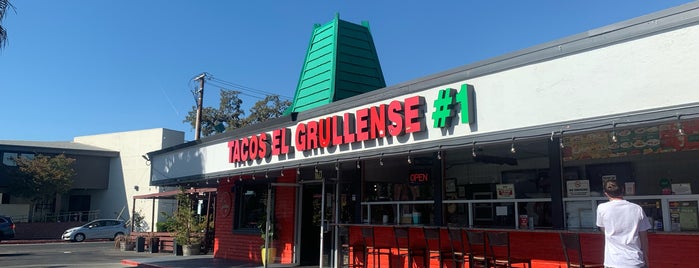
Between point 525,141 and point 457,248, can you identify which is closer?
point 525,141

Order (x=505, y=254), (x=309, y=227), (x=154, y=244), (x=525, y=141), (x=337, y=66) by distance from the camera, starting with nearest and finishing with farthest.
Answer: (x=525, y=141)
(x=505, y=254)
(x=309, y=227)
(x=337, y=66)
(x=154, y=244)

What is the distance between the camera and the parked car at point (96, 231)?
29500 millimetres

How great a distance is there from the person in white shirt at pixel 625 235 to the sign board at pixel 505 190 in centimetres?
322

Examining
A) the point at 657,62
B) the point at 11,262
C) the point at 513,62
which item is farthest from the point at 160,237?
the point at 657,62

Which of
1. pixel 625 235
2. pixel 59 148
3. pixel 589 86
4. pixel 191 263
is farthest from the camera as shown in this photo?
pixel 59 148

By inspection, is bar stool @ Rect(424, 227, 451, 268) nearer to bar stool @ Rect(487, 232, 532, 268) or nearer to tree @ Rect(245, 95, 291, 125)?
bar stool @ Rect(487, 232, 532, 268)

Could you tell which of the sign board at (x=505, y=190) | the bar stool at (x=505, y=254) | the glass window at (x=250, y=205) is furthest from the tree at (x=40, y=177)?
the bar stool at (x=505, y=254)

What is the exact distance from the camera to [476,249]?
8.58m

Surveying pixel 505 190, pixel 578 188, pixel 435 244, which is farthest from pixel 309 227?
pixel 578 188

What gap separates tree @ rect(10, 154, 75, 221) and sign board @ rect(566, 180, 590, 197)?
33.0 m

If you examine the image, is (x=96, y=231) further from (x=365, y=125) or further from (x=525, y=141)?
(x=525, y=141)

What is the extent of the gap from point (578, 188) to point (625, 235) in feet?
8.33

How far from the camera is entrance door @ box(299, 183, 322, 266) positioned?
43.1 feet

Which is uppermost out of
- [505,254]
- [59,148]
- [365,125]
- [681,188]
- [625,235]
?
[59,148]
